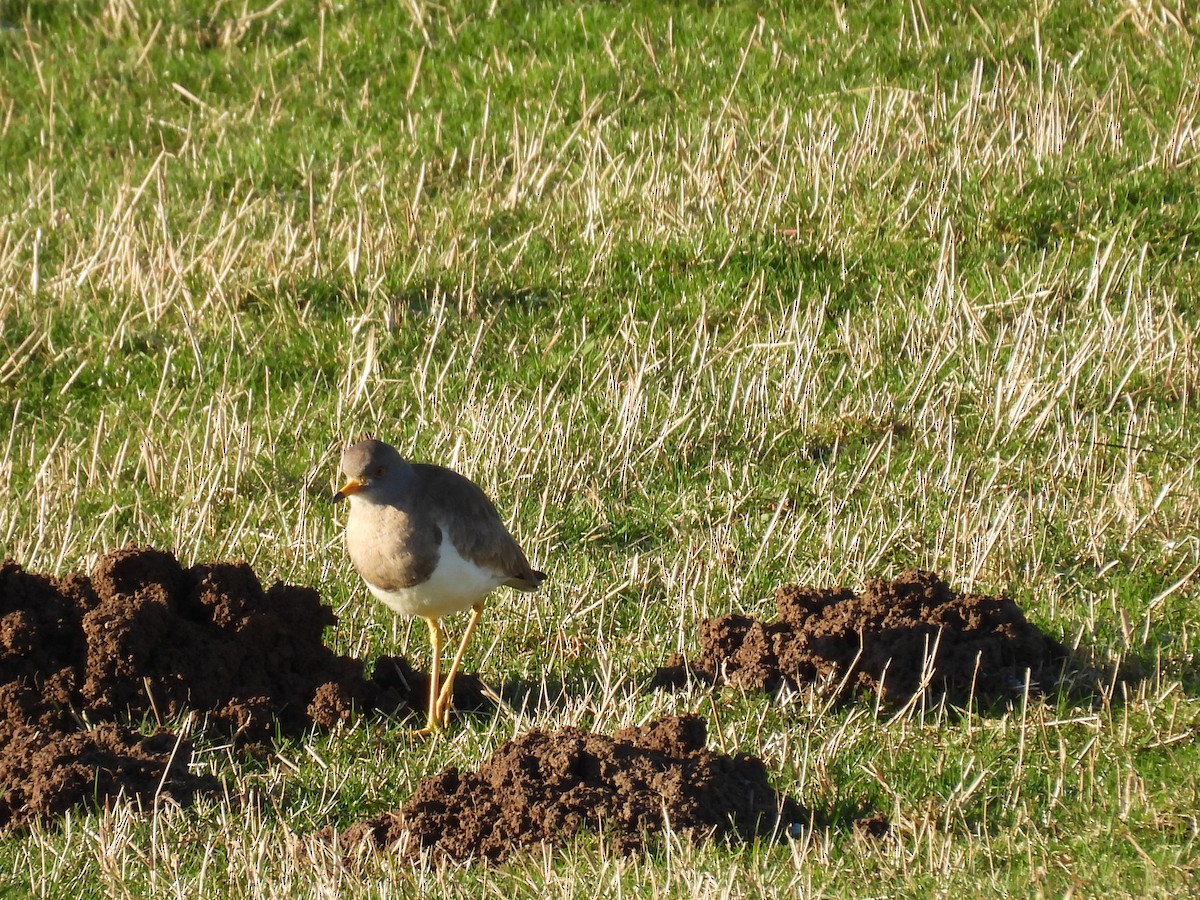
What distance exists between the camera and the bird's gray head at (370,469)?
6367 millimetres

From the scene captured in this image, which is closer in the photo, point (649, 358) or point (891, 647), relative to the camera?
point (891, 647)

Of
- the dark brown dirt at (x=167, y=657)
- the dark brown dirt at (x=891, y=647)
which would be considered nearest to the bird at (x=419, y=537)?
the dark brown dirt at (x=167, y=657)

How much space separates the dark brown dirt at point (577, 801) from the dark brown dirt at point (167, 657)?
1088mm

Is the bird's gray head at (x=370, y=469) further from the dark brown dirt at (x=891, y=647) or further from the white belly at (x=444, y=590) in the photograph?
the dark brown dirt at (x=891, y=647)

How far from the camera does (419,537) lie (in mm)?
6332

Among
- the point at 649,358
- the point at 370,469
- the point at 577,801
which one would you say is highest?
the point at 649,358

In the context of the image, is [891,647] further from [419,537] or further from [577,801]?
[419,537]

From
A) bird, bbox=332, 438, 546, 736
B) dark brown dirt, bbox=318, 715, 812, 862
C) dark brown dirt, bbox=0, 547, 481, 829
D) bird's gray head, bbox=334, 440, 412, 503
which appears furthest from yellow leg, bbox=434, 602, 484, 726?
dark brown dirt, bbox=318, 715, 812, 862

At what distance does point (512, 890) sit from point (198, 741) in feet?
5.91

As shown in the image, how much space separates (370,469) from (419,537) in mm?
319

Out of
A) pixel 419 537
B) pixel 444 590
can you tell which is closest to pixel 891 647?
pixel 444 590

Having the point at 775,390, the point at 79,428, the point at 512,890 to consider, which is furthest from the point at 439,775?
the point at 79,428

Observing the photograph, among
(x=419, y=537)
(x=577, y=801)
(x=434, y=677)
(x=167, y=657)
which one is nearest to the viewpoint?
(x=577, y=801)

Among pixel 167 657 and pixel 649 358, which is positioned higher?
pixel 649 358
